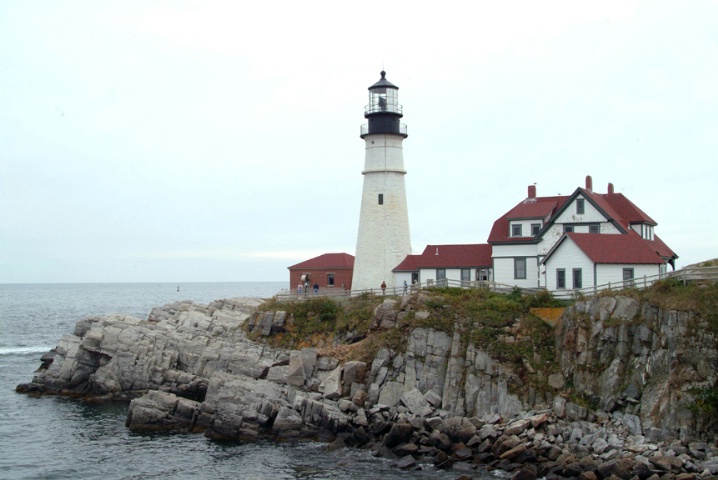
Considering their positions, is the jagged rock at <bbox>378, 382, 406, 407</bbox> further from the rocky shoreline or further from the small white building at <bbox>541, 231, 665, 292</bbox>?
the small white building at <bbox>541, 231, 665, 292</bbox>

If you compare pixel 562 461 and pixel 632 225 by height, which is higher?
pixel 632 225

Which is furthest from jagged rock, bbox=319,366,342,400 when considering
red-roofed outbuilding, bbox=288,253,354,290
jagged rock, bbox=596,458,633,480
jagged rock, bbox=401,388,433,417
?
red-roofed outbuilding, bbox=288,253,354,290

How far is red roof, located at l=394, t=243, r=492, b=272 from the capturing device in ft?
139

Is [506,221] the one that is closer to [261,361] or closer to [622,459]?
[261,361]

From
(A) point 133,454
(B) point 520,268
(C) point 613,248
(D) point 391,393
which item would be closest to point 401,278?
(B) point 520,268

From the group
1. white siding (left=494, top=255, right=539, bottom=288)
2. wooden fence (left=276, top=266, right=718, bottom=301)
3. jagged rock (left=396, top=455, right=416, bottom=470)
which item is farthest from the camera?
white siding (left=494, top=255, right=539, bottom=288)

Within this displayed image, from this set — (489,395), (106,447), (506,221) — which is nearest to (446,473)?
(489,395)

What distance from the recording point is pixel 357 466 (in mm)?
26391

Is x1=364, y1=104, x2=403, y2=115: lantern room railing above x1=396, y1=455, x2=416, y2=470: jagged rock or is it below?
above

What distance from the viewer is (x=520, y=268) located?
40406mm

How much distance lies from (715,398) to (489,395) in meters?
8.38

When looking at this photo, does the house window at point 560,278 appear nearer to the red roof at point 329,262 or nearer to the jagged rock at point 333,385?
the jagged rock at point 333,385

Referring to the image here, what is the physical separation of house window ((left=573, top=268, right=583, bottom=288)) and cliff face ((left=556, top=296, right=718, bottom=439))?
15.3 feet

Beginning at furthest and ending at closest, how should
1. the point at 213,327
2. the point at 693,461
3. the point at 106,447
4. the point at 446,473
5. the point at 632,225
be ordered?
the point at 213,327
the point at 632,225
the point at 106,447
the point at 446,473
the point at 693,461
